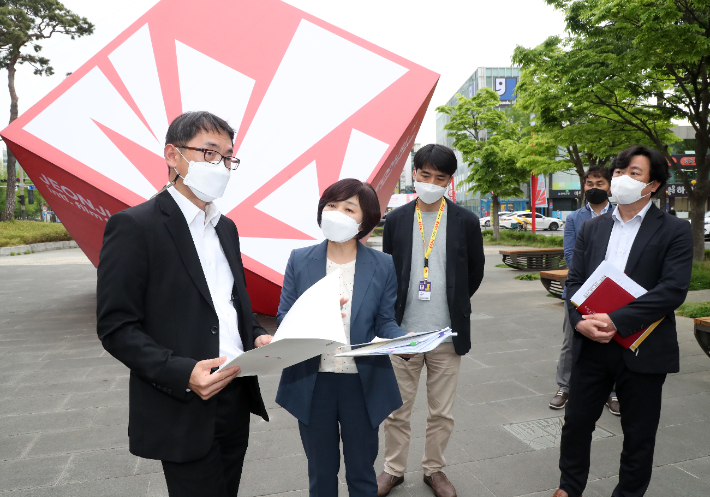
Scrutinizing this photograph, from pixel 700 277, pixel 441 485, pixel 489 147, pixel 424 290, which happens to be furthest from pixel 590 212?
pixel 489 147

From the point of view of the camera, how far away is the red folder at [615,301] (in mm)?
2562

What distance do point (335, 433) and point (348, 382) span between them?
0.25m

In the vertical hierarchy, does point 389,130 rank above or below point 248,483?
above

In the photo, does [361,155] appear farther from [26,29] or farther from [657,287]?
[26,29]

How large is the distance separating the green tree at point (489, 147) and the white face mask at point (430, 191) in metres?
21.0

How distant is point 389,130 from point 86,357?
182 inches

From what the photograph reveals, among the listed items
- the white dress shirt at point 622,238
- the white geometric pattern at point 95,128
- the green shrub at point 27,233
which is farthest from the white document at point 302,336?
the green shrub at point 27,233

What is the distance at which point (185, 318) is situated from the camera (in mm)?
1723

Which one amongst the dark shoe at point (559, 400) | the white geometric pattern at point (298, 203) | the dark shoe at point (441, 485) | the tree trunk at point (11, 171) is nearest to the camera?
the dark shoe at point (441, 485)

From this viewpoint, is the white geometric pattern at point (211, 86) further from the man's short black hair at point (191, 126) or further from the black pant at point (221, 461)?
the black pant at point (221, 461)

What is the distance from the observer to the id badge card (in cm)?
299

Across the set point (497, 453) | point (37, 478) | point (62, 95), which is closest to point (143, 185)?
point (62, 95)

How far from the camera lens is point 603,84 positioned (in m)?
11.6

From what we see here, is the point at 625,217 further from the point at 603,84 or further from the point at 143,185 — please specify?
the point at 603,84
